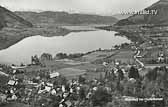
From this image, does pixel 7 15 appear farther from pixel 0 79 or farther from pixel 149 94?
pixel 149 94

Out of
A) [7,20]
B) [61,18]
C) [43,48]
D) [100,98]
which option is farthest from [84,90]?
[61,18]

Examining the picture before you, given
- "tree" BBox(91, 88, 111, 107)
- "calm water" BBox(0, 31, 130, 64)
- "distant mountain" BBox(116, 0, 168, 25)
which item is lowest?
"tree" BBox(91, 88, 111, 107)

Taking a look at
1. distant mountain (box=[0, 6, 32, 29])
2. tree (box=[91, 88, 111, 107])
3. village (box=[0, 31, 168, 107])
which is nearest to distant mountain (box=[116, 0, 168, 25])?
distant mountain (box=[0, 6, 32, 29])

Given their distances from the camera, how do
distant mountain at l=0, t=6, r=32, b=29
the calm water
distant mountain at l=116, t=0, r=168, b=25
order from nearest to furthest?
the calm water, distant mountain at l=0, t=6, r=32, b=29, distant mountain at l=116, t=0, r=168, b=25

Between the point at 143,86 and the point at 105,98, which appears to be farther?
the point at 143,86

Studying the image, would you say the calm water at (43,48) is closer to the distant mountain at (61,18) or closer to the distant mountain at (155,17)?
the distant mountain at (155,17)

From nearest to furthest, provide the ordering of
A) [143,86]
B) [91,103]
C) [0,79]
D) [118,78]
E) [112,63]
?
[91,103]
[143,86]
[118,78]
[0,79]
[112,63]

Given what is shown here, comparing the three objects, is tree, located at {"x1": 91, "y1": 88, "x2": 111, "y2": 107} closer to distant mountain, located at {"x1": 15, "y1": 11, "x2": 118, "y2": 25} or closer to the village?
the village

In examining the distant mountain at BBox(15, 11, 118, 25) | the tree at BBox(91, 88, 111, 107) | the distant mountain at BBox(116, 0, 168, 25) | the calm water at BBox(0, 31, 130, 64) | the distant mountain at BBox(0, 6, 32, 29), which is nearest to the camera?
the tree at BBox(91, 88, 111, 107)

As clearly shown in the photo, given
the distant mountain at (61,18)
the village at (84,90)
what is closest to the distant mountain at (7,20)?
the distant mountain at (61,18)

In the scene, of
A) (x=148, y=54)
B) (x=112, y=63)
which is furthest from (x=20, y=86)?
(x=148, y=54)

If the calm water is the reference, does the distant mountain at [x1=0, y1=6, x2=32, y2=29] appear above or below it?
above
